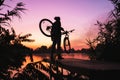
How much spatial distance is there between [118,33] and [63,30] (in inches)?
104

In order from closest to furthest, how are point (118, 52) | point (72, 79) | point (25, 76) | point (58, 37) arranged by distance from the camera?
point (25, 76), point (72, 79), point (118, 52), point (58, 37)

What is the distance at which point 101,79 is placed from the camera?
4422mm

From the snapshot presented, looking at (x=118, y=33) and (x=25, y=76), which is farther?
(x=118, y=33)

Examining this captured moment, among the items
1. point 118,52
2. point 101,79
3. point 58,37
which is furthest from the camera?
point 58,37

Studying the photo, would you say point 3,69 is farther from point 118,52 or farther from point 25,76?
point 118,52

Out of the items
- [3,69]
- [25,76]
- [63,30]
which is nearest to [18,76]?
[25,76]

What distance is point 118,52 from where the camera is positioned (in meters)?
8.27

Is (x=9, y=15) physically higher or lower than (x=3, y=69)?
higher

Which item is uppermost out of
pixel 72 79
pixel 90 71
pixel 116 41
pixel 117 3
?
A: pixel 117 3

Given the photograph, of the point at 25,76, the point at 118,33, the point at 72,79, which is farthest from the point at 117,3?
the point at 25,76

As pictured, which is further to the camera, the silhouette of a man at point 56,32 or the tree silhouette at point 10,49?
the silhouette of a man at point 56,32

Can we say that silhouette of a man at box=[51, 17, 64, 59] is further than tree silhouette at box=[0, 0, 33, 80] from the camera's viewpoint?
Yes

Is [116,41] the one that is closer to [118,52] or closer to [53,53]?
[118,52]

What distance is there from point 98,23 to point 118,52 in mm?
6173
